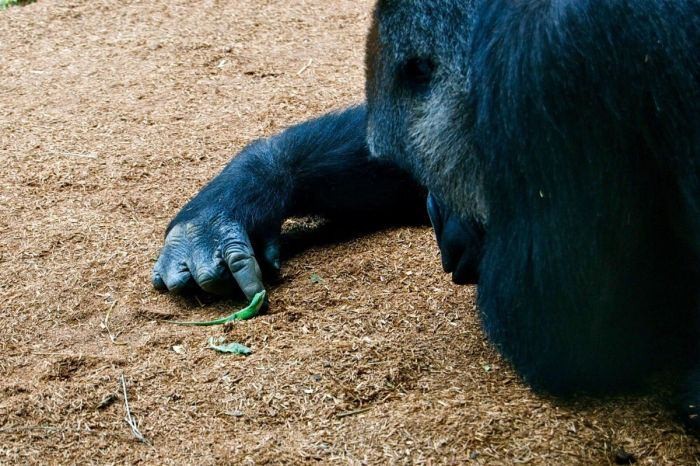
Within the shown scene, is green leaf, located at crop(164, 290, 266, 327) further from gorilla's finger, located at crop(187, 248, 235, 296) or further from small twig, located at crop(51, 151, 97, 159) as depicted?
small twig, located at crop(51, 151, 97, 159)

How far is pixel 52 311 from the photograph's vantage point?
380cm

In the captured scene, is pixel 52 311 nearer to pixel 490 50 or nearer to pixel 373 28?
pixel 373 28

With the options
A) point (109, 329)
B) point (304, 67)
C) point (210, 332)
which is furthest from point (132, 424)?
point (304, 67)

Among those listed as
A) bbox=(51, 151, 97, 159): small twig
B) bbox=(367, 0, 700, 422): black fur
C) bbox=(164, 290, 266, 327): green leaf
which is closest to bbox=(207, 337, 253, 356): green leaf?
bbox=(164, 290, 266, 327): green leaf

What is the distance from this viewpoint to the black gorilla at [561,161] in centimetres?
245

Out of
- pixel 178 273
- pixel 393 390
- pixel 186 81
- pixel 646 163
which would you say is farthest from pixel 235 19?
pixel 646 163

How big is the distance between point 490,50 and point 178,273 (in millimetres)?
1782

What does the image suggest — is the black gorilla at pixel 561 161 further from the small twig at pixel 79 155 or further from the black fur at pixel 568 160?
the small twig at pixel 79 155

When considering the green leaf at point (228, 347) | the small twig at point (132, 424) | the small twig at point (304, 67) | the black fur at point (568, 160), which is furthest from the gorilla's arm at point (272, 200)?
the small twig at point (304, 67)

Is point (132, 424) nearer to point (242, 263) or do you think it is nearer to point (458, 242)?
point (242, 263)

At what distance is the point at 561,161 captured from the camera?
253 centimetres

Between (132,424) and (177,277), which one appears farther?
(177,277)

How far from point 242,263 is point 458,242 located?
3.15ft

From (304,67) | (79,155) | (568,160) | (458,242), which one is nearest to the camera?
(568,160)
